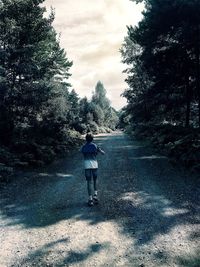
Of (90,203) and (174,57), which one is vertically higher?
(174,57)

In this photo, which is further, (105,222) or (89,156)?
(89,156)

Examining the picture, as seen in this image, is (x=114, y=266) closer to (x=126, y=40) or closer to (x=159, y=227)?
(x=159, y=227)

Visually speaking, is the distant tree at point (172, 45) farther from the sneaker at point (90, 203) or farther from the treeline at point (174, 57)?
the sneaker at point (90, 203)

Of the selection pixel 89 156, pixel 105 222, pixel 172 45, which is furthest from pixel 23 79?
pixel 105 222

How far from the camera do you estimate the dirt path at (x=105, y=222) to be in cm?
734

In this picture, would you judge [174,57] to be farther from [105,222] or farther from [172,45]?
[105,222]

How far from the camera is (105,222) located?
962 centimetres

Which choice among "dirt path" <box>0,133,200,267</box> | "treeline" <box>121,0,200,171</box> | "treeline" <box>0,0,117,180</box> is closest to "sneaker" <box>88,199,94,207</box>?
"dirt path" <box>0,133,200,267</box>

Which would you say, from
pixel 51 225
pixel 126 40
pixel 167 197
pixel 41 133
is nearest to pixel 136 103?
pixel 126 40

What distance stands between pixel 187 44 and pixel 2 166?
14.4m

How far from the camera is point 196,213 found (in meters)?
10.2

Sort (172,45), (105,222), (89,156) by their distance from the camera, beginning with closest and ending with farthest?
(105,222)
(89,156)
(172,45)

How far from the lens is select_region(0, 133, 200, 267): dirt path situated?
734cm

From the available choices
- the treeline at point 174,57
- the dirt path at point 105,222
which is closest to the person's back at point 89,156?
the dirt path at point 105,222
